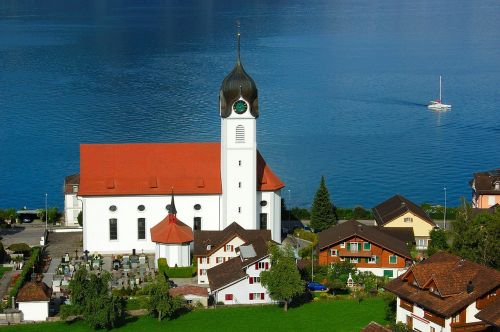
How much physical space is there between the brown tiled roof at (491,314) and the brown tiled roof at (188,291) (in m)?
13.7

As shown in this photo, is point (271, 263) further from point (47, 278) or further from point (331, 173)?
point (331, 173)

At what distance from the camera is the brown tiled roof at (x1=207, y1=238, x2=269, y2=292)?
48.5 m

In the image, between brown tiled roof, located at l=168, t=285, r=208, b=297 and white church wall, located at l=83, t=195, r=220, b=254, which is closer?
brown tiled roof, located at l=168, t=285, r=208, b=297

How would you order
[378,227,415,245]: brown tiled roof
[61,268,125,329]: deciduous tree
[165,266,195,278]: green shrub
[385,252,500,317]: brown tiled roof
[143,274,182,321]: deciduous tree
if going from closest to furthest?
[385,252,500,317]: brown tiled roof < [61,268,125,329]: deciduous tree < [143,274,182,321]: deciduous tree < [165,266,195,278]: green shrub < [378,227,415,245]: brown tiled roof

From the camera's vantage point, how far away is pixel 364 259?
2114 inches

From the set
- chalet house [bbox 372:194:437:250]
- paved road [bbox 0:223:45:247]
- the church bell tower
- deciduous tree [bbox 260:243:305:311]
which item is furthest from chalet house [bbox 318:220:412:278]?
paved road [bbox 0:223:45:247]

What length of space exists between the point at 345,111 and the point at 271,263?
6205 centimetres

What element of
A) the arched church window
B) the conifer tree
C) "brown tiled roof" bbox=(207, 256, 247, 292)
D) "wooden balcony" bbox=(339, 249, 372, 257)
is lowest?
"brown tiled roof" bbox=(207, 256, 247, 292)

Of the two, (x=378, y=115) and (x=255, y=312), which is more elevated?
(x=378, y=115)

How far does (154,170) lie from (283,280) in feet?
48.6

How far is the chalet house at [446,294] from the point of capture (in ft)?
133

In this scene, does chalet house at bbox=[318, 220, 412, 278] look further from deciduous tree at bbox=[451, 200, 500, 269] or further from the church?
the church

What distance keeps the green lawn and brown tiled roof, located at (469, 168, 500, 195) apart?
62.2ft

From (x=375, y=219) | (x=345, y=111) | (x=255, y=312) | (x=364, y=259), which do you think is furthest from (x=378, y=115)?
(x=255, y=312)
